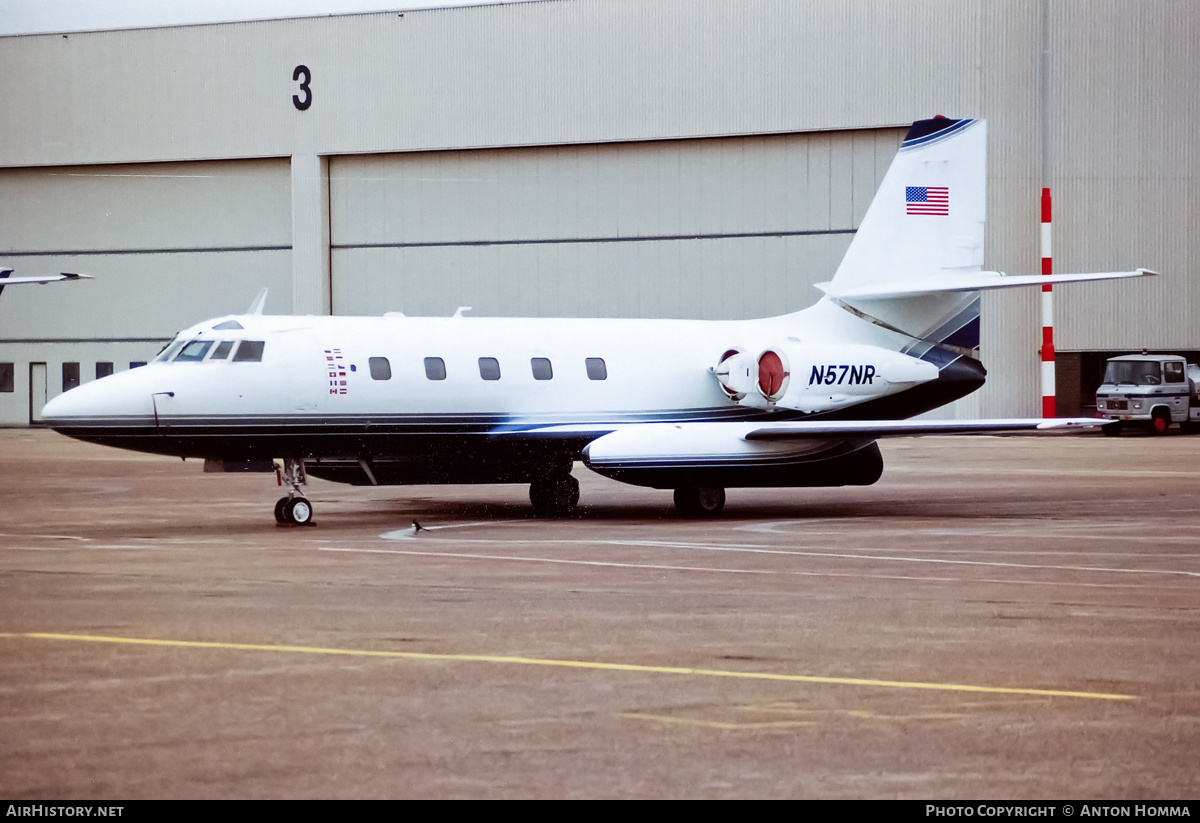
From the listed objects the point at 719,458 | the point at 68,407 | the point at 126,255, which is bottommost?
the point at 719,458

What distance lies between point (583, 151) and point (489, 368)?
31.0 meters

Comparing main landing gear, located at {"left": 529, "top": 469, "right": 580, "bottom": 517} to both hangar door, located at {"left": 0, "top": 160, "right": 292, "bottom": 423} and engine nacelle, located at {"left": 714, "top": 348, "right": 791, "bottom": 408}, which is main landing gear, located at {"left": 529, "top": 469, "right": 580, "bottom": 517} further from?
hangar door, located at {"left": 0, "top": 160, "right": 292, "bottom": 423}

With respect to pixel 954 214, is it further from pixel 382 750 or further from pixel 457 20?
pixel 457 20

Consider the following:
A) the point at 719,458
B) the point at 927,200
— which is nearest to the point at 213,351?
the point at 719,458

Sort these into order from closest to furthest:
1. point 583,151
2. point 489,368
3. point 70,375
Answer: point 489,368 < point 583,151 < point 70,375

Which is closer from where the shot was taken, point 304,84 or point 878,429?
point 878,429

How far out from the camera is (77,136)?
55875 millimetres

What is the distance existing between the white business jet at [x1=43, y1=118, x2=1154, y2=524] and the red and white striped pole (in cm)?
2173

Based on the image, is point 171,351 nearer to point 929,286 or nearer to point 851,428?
point 851,428

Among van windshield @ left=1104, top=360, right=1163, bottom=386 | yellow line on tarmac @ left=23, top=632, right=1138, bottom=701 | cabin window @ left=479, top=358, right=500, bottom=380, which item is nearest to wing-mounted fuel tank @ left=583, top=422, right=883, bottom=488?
cabin window @ left=479, top=358, right=500, bottom=380

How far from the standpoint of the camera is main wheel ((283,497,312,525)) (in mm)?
19844

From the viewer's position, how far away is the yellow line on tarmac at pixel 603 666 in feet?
28.1

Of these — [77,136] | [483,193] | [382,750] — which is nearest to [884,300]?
[382,750]

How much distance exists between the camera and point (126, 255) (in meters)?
56.7
